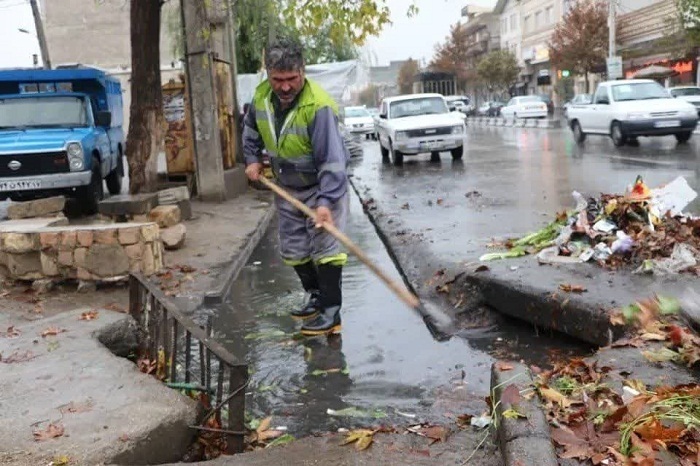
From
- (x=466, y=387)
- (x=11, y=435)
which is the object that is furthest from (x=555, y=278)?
(x=11, y=435)

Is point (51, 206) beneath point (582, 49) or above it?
beneath

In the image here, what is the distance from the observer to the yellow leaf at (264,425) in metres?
3.90

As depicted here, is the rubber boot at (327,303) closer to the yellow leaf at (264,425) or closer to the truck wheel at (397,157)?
the yellow leaf at (264,425)

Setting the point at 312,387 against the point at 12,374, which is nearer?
the point at 12,374

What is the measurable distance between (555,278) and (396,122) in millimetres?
14974

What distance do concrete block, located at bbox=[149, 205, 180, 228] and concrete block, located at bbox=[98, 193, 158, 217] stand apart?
0.42ft

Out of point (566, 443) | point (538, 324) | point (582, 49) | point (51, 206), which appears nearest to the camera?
point (566, 443)

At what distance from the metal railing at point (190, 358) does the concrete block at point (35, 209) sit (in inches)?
216

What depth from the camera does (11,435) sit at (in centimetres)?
336

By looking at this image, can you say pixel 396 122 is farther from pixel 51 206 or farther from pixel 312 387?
pixel 312 387

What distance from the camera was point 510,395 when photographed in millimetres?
3361

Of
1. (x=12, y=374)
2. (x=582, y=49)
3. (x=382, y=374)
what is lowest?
(x=382, y=374)

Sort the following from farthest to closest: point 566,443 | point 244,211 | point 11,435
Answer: point 244,211 → point 11,435 → point 566,443

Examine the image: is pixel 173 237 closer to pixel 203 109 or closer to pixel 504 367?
pixel 203 109
